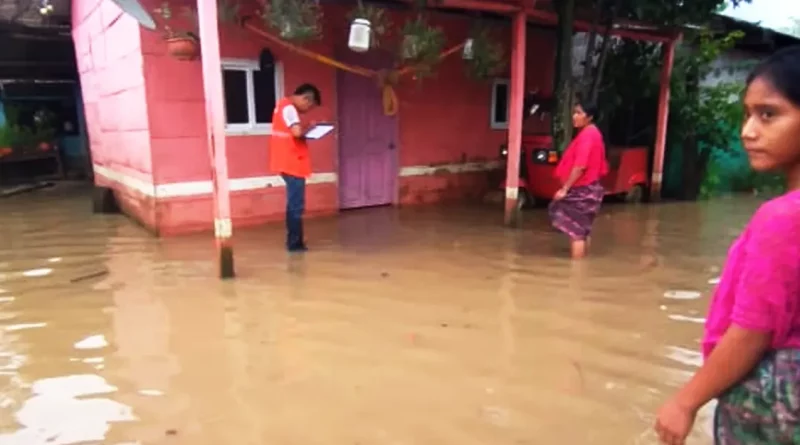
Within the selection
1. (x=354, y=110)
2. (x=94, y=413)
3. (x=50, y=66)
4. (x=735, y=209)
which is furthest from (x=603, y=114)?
(x=50, y=66)

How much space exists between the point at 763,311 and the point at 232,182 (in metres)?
6.78

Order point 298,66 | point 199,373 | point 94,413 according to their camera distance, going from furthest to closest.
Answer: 1. point 298,66
2. point 199,373
3. point 94,413

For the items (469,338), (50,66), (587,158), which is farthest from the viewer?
(50,66)

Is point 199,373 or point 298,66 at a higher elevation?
point 298,66

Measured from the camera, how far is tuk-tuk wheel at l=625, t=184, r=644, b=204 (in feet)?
32.4

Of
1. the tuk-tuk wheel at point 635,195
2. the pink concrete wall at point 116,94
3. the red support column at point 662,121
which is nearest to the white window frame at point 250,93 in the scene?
the pink concrete wall at point 116,94

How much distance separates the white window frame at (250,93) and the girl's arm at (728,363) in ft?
21.8

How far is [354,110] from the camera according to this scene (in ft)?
28.5

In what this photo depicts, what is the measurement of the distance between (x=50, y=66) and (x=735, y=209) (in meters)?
13.4

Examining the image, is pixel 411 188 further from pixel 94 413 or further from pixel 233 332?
pixel 94 413

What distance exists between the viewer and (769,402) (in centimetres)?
A: 134

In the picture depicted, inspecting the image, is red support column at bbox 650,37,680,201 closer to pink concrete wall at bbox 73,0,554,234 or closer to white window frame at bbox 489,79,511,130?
pink concrete wall at bbox 73,0,554,234

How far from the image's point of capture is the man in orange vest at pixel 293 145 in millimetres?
5824

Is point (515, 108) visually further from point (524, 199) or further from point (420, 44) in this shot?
point (524, 199)
